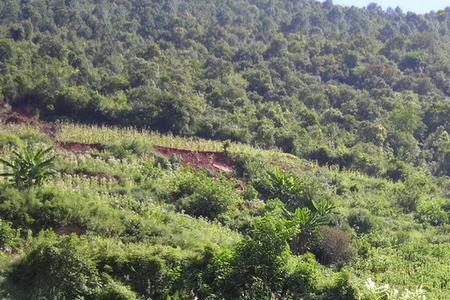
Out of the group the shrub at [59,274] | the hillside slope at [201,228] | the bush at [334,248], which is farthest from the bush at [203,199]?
the shrub at [59,274]

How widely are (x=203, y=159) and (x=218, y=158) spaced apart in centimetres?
71

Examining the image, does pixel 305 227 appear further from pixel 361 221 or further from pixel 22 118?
pixel 22 118

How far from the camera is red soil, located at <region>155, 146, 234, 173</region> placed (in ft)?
75.9

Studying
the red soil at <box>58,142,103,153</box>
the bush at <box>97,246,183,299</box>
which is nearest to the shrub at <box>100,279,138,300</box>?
the bush at <box>97,246,183,299</box>

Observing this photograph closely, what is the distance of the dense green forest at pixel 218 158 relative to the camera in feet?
36.5

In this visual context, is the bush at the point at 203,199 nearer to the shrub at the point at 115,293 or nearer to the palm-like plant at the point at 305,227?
the palm-like plant at the point at 305,227

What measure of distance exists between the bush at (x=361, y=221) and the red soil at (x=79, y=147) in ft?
30.8

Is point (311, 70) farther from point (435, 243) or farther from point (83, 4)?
point (435, 243)

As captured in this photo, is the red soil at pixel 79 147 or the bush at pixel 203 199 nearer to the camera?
the bush at pixel 203 199

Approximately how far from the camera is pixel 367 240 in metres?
18.9

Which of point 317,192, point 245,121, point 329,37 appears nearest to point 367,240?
point 317,192

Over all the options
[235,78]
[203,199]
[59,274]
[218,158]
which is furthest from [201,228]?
[235,78]

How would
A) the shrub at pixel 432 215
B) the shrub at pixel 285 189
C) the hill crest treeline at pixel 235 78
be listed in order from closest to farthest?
the shrub at pixel 285 189
the shrub at pixel 432 215
the hill crest treeline at pixel 235 78

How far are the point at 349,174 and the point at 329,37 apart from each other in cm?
4176
